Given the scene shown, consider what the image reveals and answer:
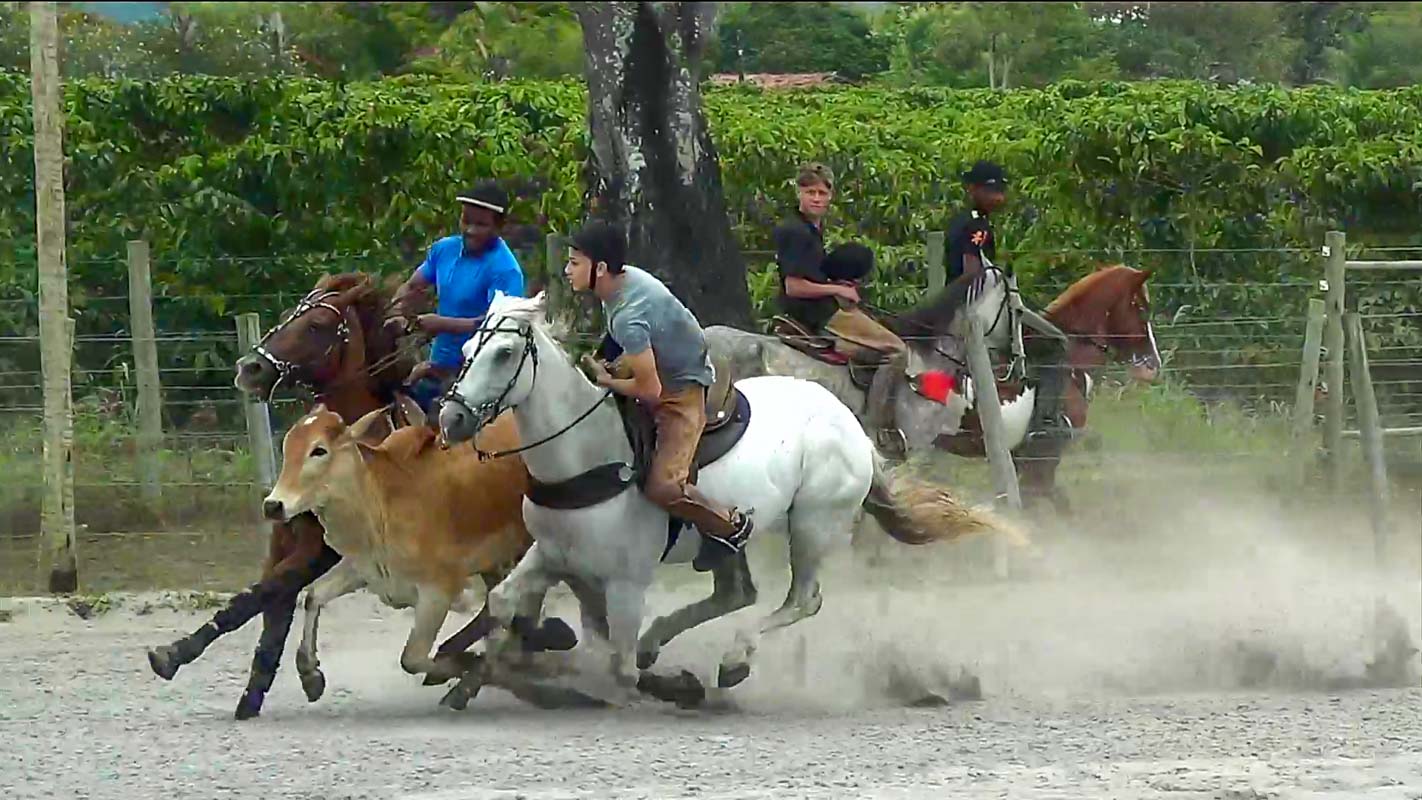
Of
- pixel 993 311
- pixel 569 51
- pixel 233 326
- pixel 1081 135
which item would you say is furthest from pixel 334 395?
pixel 569 51

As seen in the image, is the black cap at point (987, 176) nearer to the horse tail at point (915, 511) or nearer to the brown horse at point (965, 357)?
the brown horse at point (965, 357)

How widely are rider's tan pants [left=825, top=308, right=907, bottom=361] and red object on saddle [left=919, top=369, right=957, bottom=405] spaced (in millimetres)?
397

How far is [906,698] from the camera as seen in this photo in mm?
9109

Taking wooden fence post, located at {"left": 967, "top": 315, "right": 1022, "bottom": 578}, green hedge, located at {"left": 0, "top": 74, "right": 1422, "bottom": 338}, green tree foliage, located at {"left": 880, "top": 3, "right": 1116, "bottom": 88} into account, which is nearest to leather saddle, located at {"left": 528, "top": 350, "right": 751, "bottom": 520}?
wooden fence post, located at {"left": 967, "top": 315, "right": 1022, "bottom": 578}

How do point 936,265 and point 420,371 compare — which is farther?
point 936,265

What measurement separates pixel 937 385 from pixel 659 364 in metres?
3.76

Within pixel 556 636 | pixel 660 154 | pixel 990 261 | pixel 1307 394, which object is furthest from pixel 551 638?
pixel 1307 394

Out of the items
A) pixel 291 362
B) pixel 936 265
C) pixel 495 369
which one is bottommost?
pixel 495 369

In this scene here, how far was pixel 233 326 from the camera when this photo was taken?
47.1 feet

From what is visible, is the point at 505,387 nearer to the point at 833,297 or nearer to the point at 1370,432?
the point at 833,297

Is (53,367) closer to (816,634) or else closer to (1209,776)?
(816,634)

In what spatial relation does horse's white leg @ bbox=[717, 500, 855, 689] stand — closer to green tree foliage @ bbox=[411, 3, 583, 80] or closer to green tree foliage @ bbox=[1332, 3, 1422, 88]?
green tree foliage @ bbox=[1332, 3, 1422, 88]

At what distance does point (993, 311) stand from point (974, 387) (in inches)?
17.0

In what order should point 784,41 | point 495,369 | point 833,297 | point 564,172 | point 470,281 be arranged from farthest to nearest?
point 784,41 < point 564,172 < point 833,297 < point 470,281 < point 495,369
